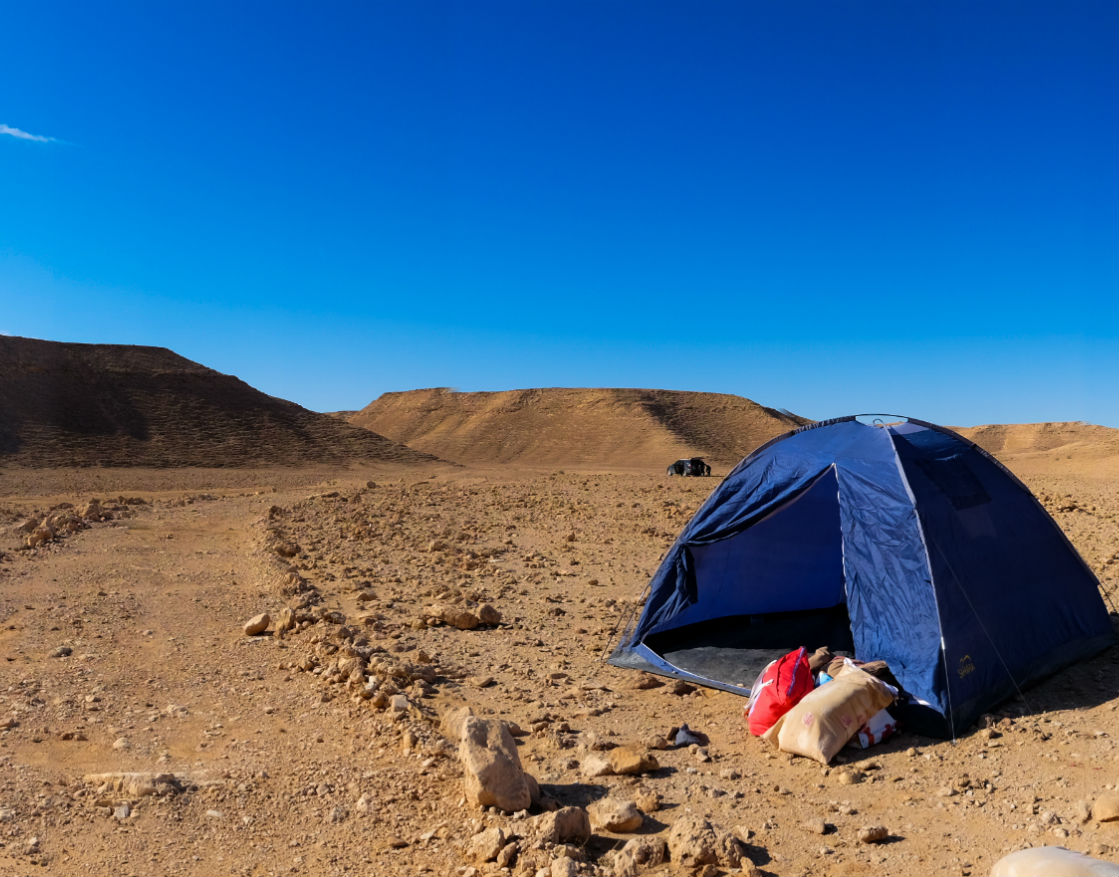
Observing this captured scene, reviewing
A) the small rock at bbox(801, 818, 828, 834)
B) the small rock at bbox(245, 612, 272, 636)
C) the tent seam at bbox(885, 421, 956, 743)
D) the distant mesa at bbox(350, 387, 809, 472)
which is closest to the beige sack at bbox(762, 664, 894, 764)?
the tent seam at bbox(885, 421, 956, 743)

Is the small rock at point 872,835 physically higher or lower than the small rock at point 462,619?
lower

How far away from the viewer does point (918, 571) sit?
21.3 feet

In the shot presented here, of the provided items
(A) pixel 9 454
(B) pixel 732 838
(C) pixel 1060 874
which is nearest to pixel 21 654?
(B) pixel 732 838

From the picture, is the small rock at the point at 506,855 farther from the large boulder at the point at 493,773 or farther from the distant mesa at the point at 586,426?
the distant mesa at the point at 586,426

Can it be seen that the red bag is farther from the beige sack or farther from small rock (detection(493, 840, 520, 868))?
small rock (detection(493, 840, 520, 868))

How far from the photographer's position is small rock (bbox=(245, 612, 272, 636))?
28.9 ft

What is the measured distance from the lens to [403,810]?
4.90 metres

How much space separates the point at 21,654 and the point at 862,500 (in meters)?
7.77

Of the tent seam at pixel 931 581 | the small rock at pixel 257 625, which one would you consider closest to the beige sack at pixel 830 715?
the tent seam at pixel 931 581

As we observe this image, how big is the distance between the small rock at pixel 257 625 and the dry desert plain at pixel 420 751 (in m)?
0.12

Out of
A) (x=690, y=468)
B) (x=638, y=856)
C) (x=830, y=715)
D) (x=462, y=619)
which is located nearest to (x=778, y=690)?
(x=830, y=715)

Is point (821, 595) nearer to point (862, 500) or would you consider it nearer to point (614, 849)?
point (862, 500)

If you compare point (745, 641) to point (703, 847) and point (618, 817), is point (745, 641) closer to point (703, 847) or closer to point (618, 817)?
point (618, 817)

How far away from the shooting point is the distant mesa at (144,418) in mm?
49281
